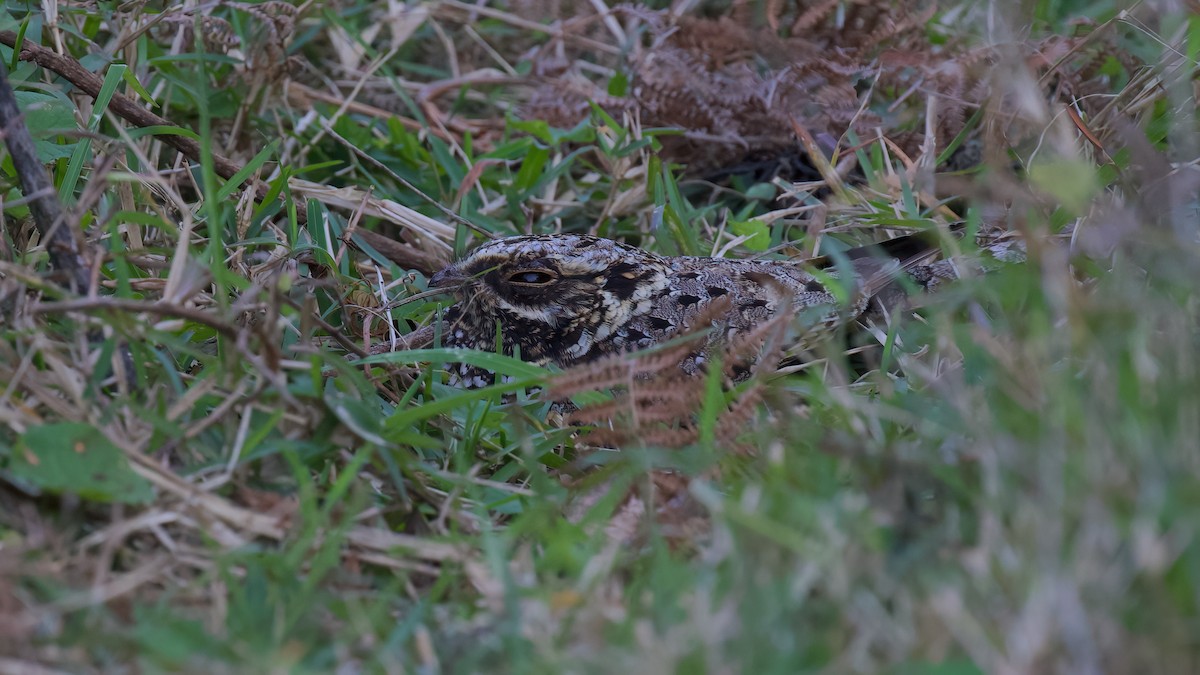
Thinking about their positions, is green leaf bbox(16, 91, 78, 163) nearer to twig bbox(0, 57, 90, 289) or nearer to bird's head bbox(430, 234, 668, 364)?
twig bbox(0, 57, 90, 289)

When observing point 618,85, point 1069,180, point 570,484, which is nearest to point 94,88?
point 570,484

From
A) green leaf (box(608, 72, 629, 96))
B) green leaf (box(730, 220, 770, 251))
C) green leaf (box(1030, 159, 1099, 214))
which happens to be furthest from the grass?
green leaf (box(608, 72, 629, 96))

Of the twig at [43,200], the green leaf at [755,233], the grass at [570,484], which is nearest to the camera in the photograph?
the grass at [570,484]

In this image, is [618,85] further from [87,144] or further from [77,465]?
[77,465]

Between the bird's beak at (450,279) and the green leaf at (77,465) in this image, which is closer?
the green leaf at (77,465)

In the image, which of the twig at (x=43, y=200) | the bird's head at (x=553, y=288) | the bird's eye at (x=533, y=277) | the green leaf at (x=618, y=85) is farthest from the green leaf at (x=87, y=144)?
the green leaf at (x=618, y=85)

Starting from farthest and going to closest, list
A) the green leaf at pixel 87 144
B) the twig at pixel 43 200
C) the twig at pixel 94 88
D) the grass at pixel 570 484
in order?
the twig at pixel 94 88 < the green leaf at pixel 87 144 < the twig at pixel 43 200 < the grass at pixel 570 484

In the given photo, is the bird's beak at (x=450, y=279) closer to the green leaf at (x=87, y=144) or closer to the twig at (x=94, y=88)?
the twig at (x=94, y=88)

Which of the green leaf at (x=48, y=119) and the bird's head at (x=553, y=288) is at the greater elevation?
the green leaf at (x=48, y=119)

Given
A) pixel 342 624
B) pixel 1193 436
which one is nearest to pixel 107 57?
pixel 342 624
